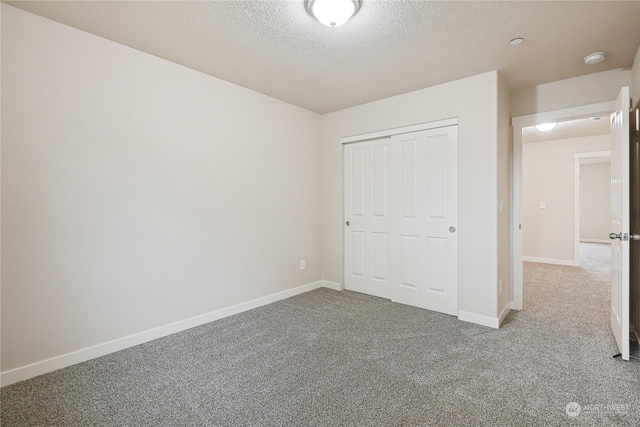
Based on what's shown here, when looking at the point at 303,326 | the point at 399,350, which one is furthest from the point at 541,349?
the point at 303,326

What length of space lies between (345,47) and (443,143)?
5.03 feet

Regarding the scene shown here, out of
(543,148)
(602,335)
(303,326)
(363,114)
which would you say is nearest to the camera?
(602,335)

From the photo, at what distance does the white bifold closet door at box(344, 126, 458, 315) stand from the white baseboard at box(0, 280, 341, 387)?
4.47 feet

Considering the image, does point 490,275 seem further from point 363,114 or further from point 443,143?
point 363,114

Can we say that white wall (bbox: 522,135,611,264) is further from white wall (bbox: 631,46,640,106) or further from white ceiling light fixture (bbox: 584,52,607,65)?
white ceiling light fixture (bbox: 584,52,607,65)

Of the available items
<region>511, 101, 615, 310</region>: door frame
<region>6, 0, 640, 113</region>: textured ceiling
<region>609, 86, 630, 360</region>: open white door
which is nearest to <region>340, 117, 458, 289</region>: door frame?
<region>6, 0, 640, 113</region>: textured ceiling

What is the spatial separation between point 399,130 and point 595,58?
5.88 feet

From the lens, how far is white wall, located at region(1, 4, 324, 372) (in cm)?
211

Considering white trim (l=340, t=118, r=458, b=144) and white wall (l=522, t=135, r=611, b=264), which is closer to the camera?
white trim (l=340, t=118, r=458, b=144)

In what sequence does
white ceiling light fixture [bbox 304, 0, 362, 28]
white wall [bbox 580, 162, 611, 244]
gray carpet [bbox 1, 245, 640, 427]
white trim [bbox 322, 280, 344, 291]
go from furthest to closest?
white wall [bbox 580, 162, 611, 244] < white trim [bbox 322, 280, 344, 291] < white ceiling light fixture [bbox 304, 0, 362, 28] < gray carpet [bbox 1, 245, 640, 427]

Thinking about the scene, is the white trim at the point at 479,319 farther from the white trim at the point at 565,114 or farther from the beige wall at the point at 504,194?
the white trim at the point at 565,114

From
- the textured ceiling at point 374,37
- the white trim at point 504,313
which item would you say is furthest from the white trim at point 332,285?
the textured ceiling at point 374,37

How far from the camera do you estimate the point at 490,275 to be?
3.03 m

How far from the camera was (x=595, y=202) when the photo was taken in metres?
9.07
